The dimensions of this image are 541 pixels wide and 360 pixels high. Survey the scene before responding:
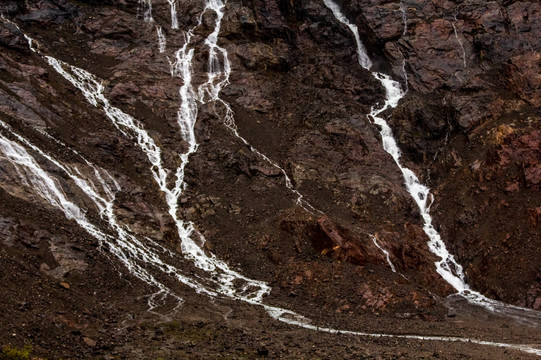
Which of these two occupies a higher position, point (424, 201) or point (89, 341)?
Answer: point (424, 201)

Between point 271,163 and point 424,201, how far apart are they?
1321 centimetres

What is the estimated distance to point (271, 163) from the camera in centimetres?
4141

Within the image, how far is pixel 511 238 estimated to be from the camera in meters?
32.7

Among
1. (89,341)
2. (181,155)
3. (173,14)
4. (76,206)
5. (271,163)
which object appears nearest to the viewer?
(89,341)

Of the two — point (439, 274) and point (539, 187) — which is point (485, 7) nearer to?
point (539, 187)

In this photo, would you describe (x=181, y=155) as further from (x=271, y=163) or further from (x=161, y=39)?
(x=161, y=39)

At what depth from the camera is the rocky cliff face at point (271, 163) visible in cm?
2333

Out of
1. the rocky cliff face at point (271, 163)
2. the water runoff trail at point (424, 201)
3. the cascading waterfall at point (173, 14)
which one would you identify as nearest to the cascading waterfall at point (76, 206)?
the rocky cliff face at point (271, 163)

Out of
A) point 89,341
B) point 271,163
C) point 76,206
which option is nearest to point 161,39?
point 271,163

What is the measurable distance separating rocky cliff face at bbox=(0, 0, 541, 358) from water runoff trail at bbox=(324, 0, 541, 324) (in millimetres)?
706

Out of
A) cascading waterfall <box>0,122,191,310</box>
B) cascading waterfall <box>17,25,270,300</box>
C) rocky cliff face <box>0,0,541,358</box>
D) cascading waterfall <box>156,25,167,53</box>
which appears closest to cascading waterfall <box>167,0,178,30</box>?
rocky cliff face <box>0,0,541,358</box>

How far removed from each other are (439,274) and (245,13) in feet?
129

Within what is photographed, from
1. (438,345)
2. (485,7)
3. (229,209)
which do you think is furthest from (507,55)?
(438,345)

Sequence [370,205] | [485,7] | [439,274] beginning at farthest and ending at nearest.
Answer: [485,7]
[370,205]
[439,274]
